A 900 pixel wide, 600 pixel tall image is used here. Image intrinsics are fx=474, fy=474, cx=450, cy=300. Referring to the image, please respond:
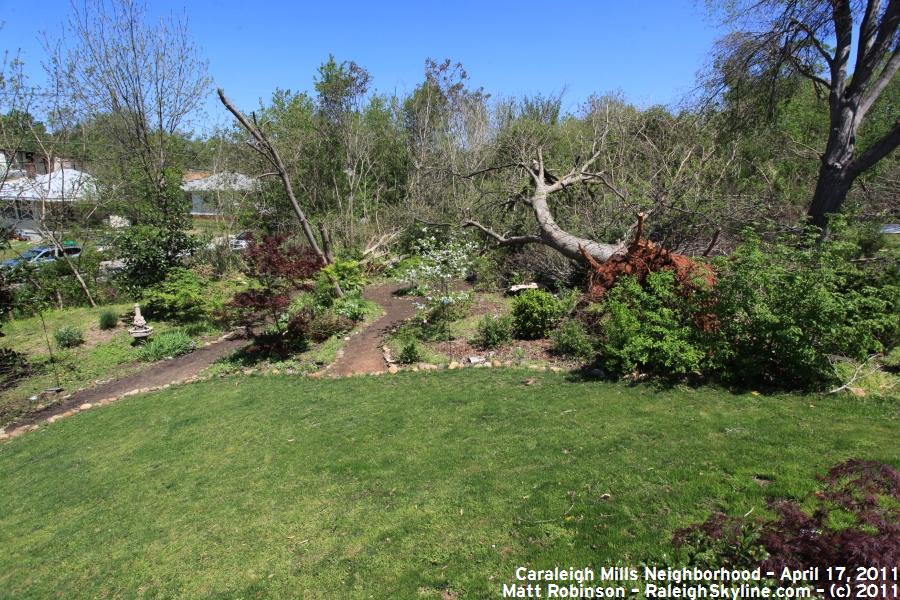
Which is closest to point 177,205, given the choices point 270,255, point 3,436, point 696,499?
point 270,255

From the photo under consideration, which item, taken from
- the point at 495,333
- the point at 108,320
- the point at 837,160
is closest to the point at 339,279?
the point at 108,320

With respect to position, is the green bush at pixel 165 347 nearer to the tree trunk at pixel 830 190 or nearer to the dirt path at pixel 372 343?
the dirt path at pixel 372 343

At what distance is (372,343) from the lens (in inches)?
383

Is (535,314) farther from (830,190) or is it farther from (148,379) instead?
(148,379)

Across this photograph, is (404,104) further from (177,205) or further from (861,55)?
(861,55)

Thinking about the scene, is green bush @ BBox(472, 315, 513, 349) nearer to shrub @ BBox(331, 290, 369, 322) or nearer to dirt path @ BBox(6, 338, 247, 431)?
shrub @ BBox(331, 290, 369, 322)

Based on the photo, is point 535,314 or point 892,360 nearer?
point 892,360

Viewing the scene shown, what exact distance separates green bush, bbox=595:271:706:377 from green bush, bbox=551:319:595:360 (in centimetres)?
Answer: 62

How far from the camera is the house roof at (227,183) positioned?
17.9 m

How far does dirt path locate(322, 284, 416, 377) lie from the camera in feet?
28.3

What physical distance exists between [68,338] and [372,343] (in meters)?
6.78

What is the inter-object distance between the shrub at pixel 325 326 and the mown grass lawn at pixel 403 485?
10.9 ft

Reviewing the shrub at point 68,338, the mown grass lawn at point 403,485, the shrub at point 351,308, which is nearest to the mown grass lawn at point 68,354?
the shrub at point 68,338

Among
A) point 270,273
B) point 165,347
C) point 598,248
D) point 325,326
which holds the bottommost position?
point 165,347
